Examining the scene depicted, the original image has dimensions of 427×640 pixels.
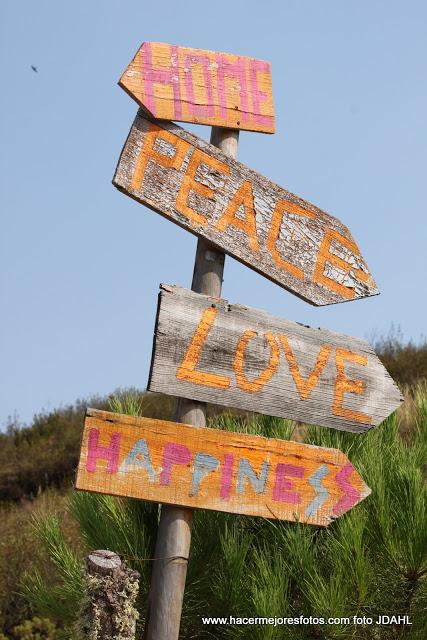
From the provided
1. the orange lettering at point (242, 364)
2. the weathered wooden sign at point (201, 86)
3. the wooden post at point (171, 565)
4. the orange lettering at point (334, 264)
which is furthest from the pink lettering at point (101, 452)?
the weathered wooden sign at point (201, 86)

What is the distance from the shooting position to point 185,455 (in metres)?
3.69

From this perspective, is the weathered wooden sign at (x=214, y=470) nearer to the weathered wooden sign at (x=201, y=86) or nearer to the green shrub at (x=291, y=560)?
the green shrub at (x=291, y=560)

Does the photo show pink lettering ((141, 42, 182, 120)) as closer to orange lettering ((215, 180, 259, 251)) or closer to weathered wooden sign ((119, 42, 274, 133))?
weathered wooden sign ((119, 42, 274, 133))

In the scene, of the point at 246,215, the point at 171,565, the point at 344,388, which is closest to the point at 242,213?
the point at 246,215

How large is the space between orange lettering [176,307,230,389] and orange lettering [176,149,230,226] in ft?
1.22

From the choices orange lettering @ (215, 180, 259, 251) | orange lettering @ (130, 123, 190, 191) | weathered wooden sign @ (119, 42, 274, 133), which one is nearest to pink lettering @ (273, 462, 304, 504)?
orange lettering @ (215, 180, 259, 251)

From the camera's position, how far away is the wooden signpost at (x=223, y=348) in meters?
3.68

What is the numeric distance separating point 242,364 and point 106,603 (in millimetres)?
1021

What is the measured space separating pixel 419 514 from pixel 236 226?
1371 mm

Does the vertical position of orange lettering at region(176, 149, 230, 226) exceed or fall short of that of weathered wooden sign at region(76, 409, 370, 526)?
it exceeds it

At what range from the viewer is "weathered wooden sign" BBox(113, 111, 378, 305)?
379 centimetres

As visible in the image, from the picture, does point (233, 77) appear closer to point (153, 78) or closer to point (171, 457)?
point (153, 78)

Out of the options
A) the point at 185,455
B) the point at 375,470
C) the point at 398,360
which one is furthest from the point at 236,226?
the point at 398,360

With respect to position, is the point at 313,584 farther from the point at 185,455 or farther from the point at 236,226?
the point at 236,226
